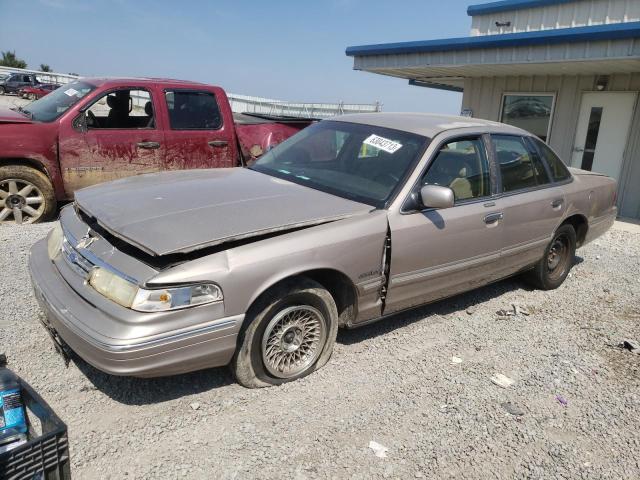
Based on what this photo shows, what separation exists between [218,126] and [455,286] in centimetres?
436

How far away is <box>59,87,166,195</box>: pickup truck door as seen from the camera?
6.20m

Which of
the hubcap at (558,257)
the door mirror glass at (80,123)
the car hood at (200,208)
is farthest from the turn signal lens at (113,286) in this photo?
the hubcap at (558,257)

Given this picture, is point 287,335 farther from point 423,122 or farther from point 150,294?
point 423,122

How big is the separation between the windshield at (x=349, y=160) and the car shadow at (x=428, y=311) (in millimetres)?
990

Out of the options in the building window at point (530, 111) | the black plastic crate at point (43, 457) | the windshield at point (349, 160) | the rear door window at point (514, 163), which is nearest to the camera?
the black plastic crate at point (43, 457)

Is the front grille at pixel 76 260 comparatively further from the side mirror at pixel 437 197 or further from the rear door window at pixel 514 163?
the rear door window at pixel 514 163

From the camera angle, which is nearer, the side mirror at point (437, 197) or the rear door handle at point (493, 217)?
the side mirror at point (437, 197)

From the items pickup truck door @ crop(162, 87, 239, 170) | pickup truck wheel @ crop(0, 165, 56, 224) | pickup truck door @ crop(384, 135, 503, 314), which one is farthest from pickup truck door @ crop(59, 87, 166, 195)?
pickup truck door @ crop(384, 135, 503, 314)

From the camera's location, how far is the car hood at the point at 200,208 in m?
2.76

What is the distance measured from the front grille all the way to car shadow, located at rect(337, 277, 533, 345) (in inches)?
75.0

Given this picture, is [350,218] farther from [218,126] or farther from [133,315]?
[218,126]

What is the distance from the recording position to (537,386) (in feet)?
11.7

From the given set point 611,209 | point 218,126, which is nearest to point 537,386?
point 611,209

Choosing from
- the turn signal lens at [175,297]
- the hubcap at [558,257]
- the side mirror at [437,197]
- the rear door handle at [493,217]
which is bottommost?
the hubcap at [558,257]
